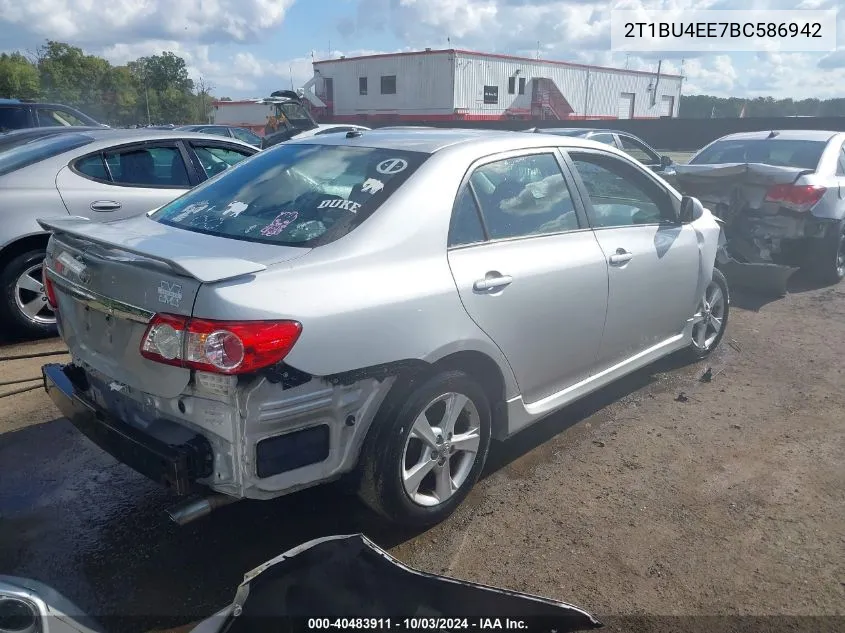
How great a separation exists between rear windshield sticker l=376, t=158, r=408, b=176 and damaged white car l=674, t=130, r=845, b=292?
4.77m

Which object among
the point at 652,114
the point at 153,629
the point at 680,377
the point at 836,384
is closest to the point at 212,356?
the point at 153,629

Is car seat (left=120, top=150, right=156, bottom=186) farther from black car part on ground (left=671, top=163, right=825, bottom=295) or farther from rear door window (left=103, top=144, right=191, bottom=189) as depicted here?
black car part on ground (left=671, top=163, right=825, bottom=295)

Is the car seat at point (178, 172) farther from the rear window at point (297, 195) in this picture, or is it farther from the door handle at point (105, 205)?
the rear window at point (297, 195)

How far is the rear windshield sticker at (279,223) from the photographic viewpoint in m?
2.87

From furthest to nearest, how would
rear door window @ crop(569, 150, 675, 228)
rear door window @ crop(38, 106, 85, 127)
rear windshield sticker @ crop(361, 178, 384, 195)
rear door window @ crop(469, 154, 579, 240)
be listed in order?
rear door window @ crop(38, 106, 85, 127) < rear door window @ crop(569, 150, 675, 228) < rear door window @ crop(469, 154, 579, 240) < rear windshield sticker @ crop(361, 178, 384, 195)

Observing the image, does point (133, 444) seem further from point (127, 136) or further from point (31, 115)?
point (31, 115)

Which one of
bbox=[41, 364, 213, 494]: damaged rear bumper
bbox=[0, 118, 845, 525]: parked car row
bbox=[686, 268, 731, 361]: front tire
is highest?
bbox=[0, 118, 845, 525]: parked car row

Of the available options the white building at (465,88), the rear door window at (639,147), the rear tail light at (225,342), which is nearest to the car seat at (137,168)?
the rear tail light at (225,342)

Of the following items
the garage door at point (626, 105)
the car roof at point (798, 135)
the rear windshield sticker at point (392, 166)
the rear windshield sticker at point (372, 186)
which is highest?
the garage door at point (626, 105)

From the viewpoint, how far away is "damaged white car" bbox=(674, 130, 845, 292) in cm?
687

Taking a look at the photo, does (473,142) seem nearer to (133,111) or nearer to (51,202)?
(51,202)

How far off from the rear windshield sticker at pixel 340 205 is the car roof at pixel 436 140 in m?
0.50

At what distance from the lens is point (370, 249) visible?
107 inches

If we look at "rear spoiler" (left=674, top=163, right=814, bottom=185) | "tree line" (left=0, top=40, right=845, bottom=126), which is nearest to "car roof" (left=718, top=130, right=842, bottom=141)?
"rear spoiler" (left=674, top=163, right=814, bottom=185)
